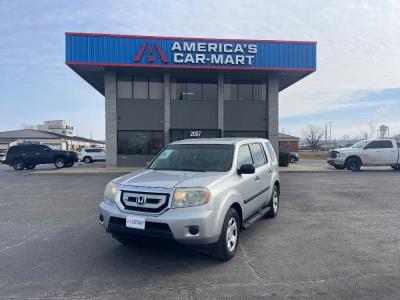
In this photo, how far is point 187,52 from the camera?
65.2ft

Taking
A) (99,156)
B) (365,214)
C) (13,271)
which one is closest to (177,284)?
(13,271)

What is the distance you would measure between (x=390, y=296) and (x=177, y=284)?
2.43 m

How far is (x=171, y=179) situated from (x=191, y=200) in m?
0.52

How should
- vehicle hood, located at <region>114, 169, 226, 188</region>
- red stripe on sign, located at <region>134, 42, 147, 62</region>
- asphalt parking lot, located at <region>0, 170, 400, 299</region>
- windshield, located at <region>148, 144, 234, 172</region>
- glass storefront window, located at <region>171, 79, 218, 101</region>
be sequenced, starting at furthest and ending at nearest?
glass storefront window, located at <region>171, 79, 218, 101</region>, red stripe on sign, located at <region>134, 42, 147, 62</region>, windshield, located at <region>148, 144, 234, 172</region>, vehicle hood, located at <region>114, 169, 226, 188</region>, asphalt parking lot, located at <region>0, 170, 400, 299</region>

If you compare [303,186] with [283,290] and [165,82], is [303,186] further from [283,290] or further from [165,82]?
[165,82]

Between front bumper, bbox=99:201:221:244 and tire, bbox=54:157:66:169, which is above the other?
front bumper, bbox=99:201:221:244

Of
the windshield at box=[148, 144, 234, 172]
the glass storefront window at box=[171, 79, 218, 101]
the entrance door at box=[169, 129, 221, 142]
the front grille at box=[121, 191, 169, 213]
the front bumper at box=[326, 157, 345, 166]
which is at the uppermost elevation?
the glass storefront window at box=[171, 79, 218, 101]

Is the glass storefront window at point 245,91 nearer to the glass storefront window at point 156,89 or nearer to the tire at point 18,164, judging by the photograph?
the glass storefront window at point 156,89

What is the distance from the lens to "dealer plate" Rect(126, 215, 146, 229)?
3.78 metres

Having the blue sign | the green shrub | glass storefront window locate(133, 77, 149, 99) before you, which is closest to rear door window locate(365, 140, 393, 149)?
the green shrub

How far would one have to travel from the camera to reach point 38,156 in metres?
21.1

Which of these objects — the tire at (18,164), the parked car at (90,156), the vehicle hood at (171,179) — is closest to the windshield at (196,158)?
the vehicle hood at (171,179)

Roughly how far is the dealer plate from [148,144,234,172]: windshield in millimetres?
1301

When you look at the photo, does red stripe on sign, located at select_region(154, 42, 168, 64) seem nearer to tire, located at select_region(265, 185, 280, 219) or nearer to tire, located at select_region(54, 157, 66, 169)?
tire, located at select_region(54, 157, 66, 169)
